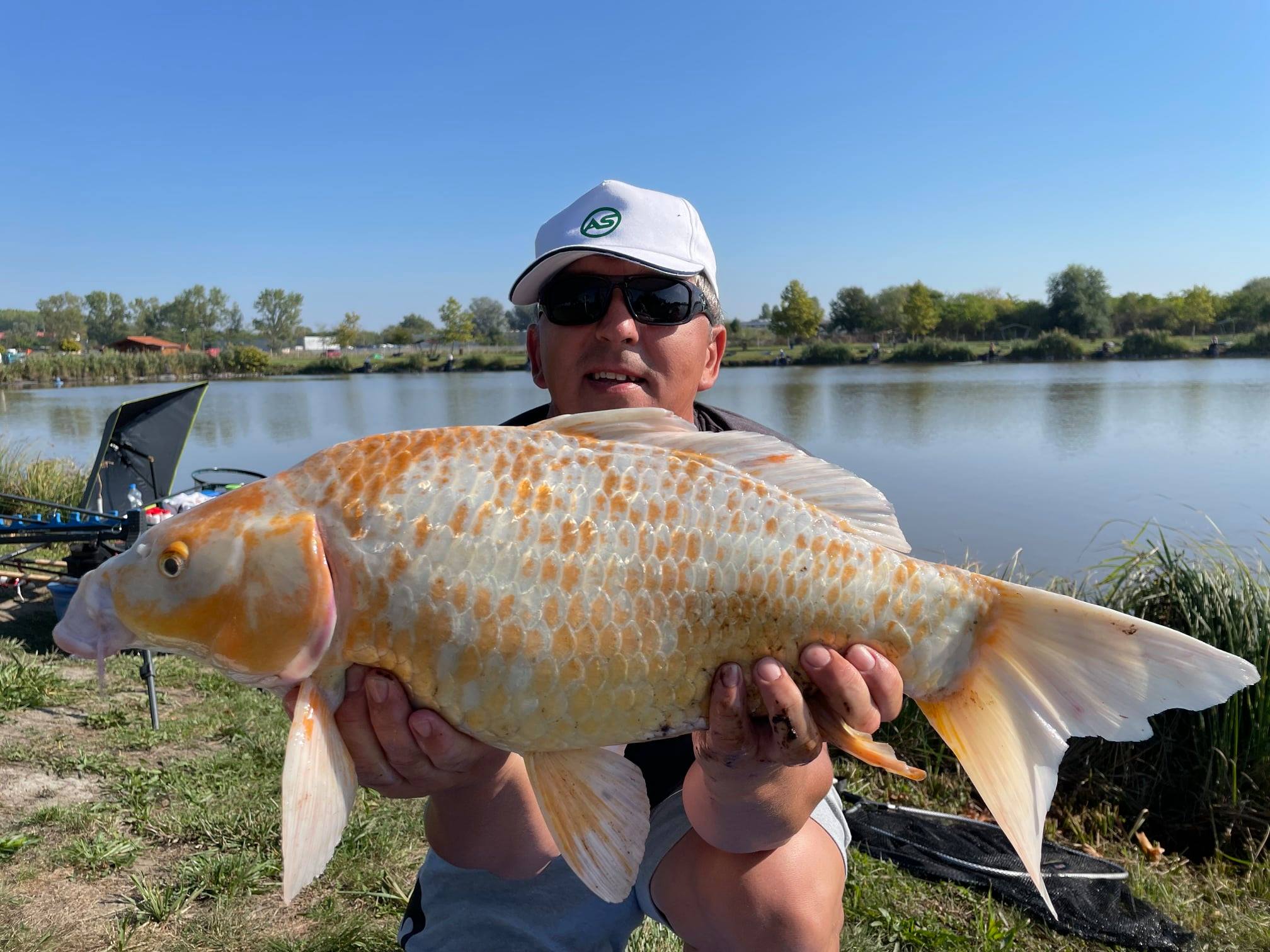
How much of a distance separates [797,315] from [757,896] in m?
67.0

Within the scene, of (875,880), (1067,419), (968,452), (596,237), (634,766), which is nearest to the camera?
(634,766)

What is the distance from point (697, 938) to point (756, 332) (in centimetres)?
7491

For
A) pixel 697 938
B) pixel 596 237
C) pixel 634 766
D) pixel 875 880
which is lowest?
pixel 875 880

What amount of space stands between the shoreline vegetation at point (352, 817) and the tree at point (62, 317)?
10130 cm

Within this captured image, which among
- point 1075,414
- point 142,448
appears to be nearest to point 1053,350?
point 1075,414

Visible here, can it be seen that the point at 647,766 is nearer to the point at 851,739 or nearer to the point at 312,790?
the point at 851,739

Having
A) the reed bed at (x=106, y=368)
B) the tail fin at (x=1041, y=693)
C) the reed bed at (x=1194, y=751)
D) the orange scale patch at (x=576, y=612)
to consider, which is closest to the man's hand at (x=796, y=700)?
the tail fin at (x=1041, y=693)

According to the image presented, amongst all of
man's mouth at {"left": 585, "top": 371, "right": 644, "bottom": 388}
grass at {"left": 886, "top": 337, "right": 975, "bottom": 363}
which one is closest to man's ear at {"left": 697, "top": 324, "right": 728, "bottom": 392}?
man's mouth at {"left": 585, "top": 371, "right": 644, "bottom": 388}

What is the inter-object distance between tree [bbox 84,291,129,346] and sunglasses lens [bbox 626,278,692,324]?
105016 millimetres

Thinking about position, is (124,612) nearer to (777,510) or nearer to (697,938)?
(777,510)

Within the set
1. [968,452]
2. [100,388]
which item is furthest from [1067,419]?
[100,388]

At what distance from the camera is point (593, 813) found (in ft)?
4.43

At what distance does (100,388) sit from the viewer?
3628cm

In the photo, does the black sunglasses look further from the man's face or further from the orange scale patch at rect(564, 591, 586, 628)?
the orange scale patch at rect(564, 591, 586, 628)
